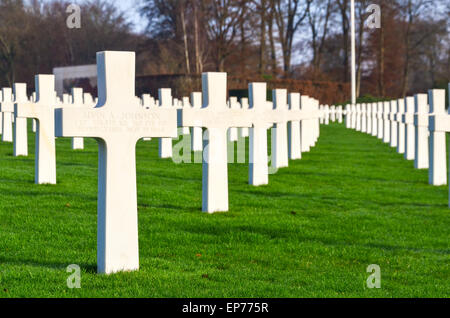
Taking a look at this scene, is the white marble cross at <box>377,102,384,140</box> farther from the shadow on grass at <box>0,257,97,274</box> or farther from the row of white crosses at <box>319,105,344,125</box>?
the shadow on grass at <box>0,257,97,274</box>

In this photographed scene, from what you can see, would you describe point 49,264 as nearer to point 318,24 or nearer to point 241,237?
point 241,237

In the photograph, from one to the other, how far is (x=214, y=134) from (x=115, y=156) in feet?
8.62

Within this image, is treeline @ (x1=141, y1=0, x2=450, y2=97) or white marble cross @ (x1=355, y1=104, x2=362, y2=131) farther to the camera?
treeline @ (x1=141, y1=0, x2=450, y2=97)

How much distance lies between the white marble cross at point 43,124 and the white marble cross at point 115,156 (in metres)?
3.86

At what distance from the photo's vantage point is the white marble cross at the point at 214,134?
6875 mm

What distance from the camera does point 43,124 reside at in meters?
8.35

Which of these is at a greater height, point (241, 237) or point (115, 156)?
point (115, 156)

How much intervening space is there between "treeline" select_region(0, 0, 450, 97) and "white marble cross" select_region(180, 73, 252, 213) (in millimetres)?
30616

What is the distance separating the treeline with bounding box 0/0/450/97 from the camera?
129 feet

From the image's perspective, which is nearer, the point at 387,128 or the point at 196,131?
the point at 196,131
